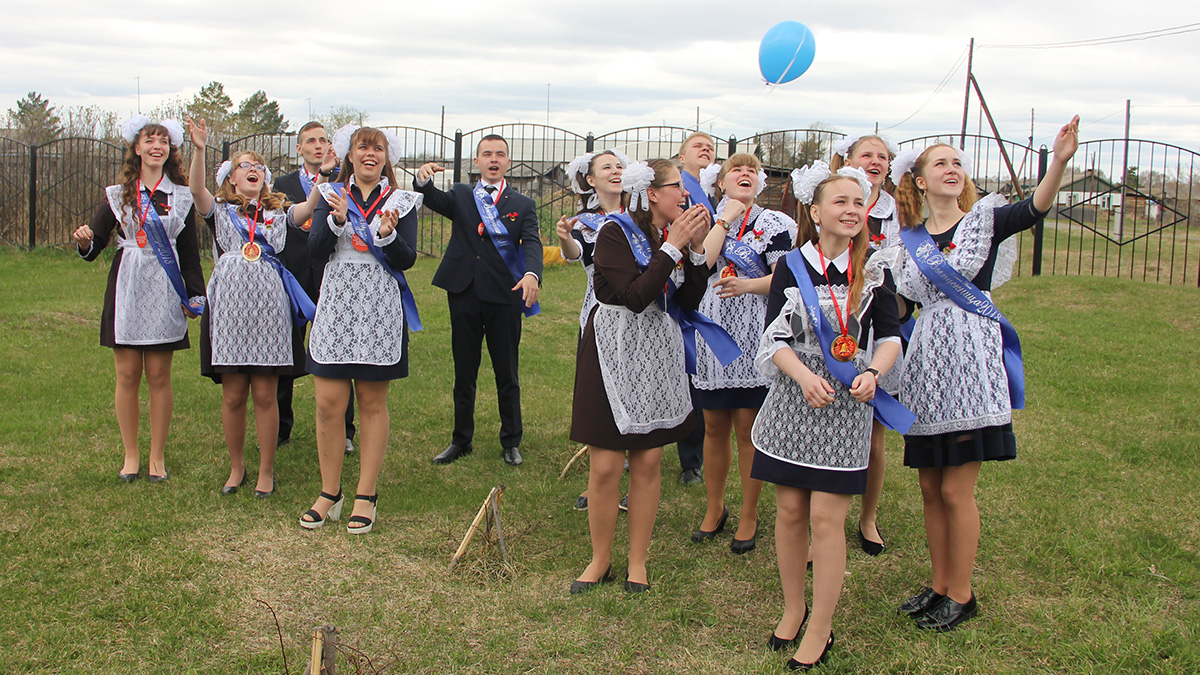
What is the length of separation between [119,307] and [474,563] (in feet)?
7.77

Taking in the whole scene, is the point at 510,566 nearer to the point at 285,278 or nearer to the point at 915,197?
the point at 285,278

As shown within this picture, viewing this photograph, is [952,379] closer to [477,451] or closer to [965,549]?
[965,549]

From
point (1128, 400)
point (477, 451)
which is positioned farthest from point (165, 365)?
point (1128, 400)

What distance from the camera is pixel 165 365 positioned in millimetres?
4738

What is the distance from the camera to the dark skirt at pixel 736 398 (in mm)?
4074

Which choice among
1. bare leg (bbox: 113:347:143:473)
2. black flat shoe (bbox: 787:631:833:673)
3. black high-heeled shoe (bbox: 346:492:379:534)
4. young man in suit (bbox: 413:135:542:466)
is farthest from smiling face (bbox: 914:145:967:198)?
bare leg (bbox: 113:347:143:473)

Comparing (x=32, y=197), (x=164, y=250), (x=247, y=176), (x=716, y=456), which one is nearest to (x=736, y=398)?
(x=716, y=456)

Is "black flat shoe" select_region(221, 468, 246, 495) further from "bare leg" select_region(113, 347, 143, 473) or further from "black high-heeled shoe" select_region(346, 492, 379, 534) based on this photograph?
"black high-heeled shoe" select_region(346, 492, 379, 534)

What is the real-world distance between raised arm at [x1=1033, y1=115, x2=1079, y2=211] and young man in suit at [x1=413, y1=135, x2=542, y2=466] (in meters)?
2.87

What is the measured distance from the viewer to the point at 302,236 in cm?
534

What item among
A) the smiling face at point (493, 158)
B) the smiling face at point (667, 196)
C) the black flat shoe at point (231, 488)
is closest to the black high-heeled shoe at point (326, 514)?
the black flat shoe at point (231, 488)

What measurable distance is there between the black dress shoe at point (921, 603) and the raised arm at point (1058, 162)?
57.2 inches

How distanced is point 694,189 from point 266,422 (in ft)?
8.30

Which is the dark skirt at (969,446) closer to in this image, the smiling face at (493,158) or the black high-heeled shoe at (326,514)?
the black high-heeled shoe at (326,514)
